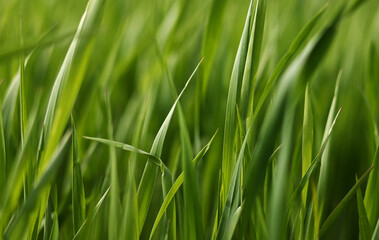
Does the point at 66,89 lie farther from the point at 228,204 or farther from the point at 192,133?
the point at 192,133

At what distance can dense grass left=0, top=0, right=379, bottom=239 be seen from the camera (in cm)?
47

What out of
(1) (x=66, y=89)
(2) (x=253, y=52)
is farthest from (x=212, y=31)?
(1) (x=66, y=89)

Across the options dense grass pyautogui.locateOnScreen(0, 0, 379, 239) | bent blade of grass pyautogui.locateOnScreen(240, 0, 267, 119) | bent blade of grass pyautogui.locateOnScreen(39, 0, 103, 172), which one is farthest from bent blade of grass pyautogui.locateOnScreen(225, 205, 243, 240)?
bent blade of grass pyautogui.locateOnScreen(39, 0, 103, 172)

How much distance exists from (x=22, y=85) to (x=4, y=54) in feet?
0.52

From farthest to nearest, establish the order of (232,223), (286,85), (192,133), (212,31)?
(192,133), (212,31), (232,223), (286,85)

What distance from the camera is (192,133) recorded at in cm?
82

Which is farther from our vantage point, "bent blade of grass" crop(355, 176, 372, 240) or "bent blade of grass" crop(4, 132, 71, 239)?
"bent blade of grass" crop(355, 176, 372, 240)

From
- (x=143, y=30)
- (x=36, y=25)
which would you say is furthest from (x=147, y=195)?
(x=36, y=25)

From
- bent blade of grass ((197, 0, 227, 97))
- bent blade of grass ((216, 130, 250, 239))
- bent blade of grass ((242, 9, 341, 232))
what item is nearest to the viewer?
bent blade of grass ((242, 9, 341, 232))

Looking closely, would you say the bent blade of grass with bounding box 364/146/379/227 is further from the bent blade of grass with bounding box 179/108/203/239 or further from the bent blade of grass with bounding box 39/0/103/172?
the bent blade of grass with bounding box 39/0/103/172

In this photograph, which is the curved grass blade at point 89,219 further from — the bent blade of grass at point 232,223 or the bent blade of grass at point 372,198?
the bent blade of grass at point 372,198

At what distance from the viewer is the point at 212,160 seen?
694mm

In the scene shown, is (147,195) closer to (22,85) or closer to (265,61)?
(22,85)

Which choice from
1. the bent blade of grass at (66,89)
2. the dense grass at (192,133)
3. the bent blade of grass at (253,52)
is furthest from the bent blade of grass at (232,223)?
the bent blade of grass at (66,89)
